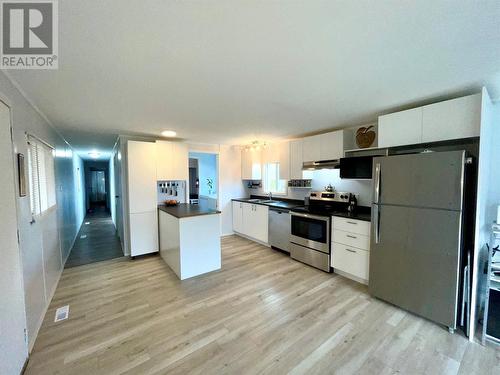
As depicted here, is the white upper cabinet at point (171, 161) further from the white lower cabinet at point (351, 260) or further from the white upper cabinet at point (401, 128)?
the white upper cabinet at point (401, 128)

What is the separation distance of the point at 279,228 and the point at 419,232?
2.32 meters

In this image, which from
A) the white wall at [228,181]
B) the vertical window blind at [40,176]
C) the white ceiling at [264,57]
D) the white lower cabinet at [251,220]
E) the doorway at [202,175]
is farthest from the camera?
the doorway at [202,175]

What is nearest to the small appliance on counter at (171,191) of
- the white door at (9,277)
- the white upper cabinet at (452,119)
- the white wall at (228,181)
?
the white wall at (228,181)

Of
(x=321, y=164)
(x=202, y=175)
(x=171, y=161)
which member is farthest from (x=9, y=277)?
(x=202, y=175)

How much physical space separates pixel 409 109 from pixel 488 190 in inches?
51.0

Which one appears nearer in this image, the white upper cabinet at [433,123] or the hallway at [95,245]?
the white upper cabinet at [433,123]

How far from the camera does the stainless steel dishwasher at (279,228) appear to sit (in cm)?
400

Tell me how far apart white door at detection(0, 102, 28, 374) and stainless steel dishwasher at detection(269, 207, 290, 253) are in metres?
3.43

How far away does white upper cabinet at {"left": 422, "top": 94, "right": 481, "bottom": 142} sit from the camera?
6.64 ft

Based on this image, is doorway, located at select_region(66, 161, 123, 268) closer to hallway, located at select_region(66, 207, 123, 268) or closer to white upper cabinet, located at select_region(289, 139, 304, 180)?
hallway, located at select_region(66, 207, 123, 268)

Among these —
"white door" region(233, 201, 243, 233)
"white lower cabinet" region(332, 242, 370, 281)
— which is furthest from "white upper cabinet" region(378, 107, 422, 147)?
"white door" region(233, 201, 243, 233)

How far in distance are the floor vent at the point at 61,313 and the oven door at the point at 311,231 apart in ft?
10.6

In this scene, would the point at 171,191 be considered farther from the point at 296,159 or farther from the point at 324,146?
the point at 324,146

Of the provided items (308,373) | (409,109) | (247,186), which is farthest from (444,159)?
(247,186)
